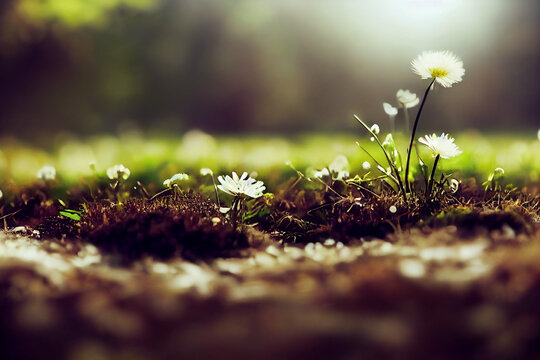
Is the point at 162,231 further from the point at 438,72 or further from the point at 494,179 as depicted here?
the point at 494,179

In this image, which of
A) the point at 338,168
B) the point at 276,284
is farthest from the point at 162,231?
the point at 338,168

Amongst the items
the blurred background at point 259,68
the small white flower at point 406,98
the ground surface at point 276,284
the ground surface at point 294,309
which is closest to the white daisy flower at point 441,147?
the ground surface at point 276,284

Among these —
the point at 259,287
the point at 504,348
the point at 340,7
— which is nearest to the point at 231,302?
the point at 259,287

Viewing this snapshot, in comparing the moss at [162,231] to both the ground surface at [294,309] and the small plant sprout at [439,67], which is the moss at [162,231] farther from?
the small plant sprout at [439,67]

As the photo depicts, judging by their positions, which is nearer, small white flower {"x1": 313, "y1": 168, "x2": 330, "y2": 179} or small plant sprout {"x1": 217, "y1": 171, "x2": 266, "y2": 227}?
small plant sprout {"x1": 217, "y1": 171, "x2": 266, "y2": 227}

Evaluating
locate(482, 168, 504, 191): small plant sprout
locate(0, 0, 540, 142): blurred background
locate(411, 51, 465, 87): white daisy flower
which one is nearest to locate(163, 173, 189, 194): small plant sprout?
locate(411, 51, 465, 87): white daisy flower

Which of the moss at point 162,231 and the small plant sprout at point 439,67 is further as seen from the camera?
the small plant sprout at point 439,67

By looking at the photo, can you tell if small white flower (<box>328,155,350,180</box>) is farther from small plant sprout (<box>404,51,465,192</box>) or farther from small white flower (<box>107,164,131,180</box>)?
small white flower (<box>107,164,131,180</box>)
